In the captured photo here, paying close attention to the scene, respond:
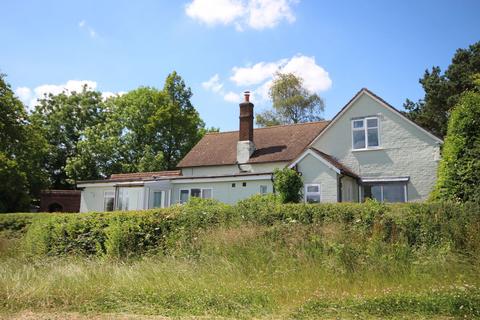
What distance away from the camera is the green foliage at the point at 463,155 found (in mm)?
11945

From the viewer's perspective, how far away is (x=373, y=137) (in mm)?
21234

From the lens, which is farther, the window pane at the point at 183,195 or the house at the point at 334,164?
the window pane at the point at 183,195

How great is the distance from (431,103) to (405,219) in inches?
1069

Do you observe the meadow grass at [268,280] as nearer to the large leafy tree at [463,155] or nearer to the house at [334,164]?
the large leafy tree at [463,155]

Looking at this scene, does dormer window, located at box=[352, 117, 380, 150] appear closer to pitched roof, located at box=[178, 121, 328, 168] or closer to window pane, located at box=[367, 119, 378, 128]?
window pane, located at box=[367, 119, 378, 128]

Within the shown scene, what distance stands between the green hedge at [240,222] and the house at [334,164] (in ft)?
29.2

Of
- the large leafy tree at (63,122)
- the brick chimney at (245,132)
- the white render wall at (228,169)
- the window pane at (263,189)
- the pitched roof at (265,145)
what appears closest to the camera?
the window pane at (263,189)

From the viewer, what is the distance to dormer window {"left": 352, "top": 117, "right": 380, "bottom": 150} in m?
21.2

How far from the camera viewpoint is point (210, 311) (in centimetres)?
627

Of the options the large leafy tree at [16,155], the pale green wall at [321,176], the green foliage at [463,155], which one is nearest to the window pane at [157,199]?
the pale green wall at [321,176]

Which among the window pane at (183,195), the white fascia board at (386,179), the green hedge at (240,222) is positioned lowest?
the green hedge at (240,222)

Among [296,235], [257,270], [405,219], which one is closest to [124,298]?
[257,270]

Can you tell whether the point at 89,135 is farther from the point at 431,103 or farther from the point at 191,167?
the point at 431,103

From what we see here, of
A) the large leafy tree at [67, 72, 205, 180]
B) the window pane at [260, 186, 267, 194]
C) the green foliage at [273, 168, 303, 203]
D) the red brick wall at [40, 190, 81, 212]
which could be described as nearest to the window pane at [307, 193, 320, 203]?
the green foliage at [273, 168, 303, 203]
